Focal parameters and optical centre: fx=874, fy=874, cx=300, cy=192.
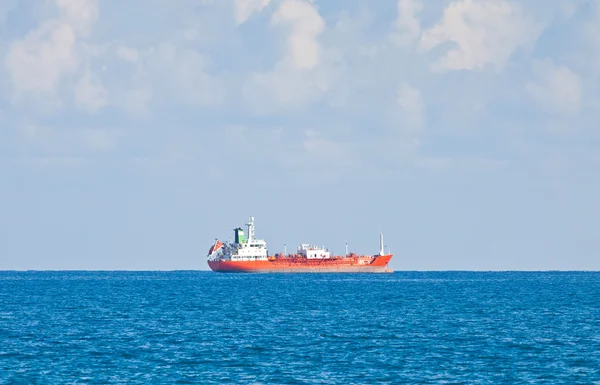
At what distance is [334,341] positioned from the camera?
66.6 metres

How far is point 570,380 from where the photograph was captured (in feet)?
161

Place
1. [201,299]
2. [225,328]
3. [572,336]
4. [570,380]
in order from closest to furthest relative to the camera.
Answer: [570,380] < [572,336] < [225,328] < [201,299]

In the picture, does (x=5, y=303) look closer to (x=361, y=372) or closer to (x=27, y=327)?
(x=27, y=327)

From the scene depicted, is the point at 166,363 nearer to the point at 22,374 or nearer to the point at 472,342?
the point at 22,374

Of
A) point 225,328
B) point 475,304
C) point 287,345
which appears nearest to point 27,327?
point 225,328

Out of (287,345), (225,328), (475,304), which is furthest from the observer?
(475,304)

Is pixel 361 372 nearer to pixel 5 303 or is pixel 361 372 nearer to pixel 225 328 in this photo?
pixel 225 328

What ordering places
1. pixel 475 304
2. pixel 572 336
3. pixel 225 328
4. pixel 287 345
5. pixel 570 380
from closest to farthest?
pixel 570 380
pixel 287 345
pixel 572 336
pixel 225 328
pixel 475 304

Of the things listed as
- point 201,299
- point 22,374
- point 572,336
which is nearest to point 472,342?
point 572,336

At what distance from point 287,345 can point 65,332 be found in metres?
21.0

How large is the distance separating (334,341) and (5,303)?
2555 inches

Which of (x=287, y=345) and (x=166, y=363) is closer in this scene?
(x=166, y=363)

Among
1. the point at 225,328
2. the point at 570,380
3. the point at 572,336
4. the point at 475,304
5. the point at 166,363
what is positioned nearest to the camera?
the point at 570,380

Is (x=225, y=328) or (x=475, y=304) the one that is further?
(x=475, y=304)
